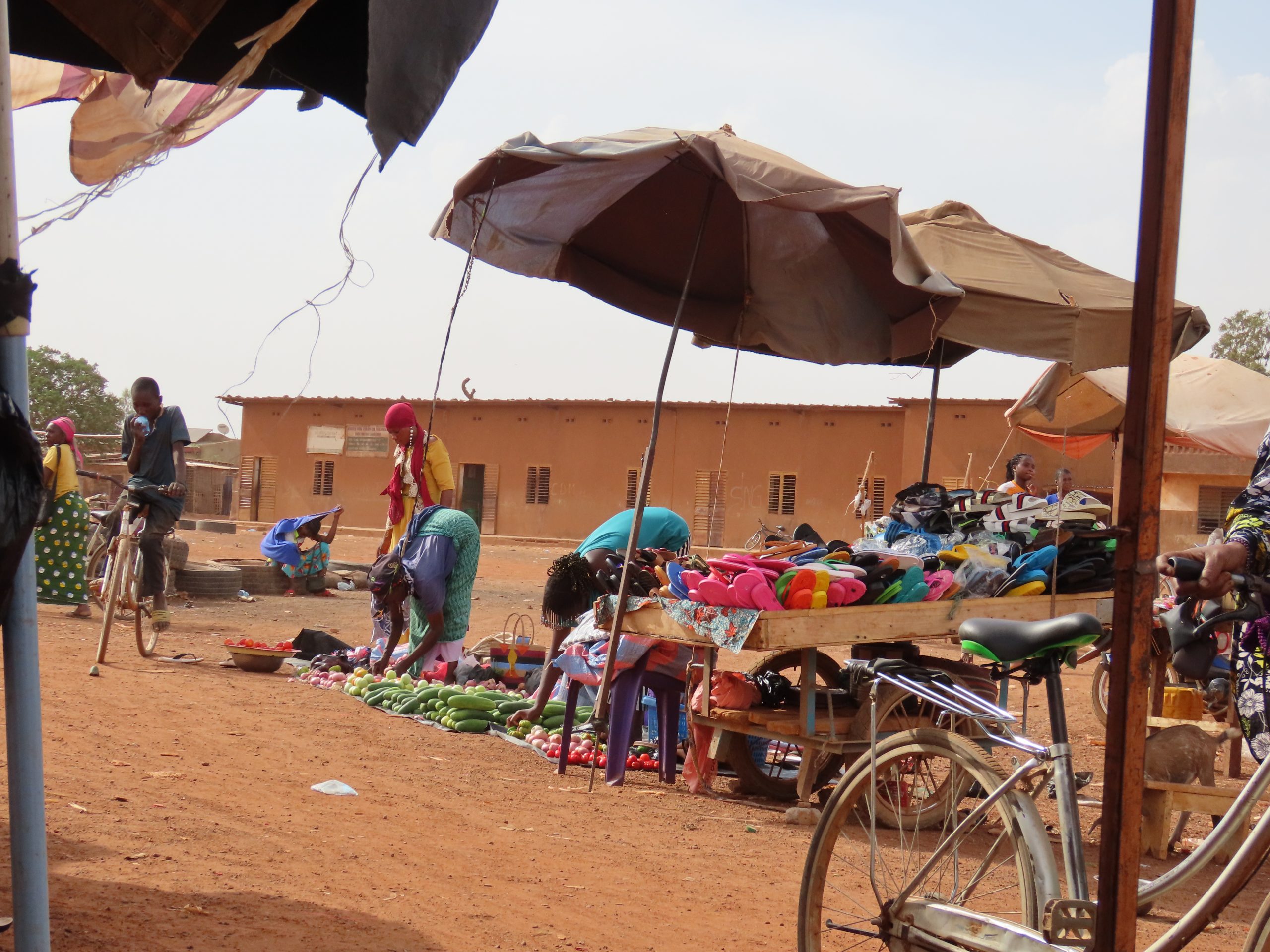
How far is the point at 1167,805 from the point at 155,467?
22.4ft

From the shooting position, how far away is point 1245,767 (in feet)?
24.2

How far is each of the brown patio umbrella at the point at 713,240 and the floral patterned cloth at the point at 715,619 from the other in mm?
1786

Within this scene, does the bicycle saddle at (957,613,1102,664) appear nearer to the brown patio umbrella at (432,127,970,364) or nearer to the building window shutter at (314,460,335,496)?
the brown patio umbrella at (432,127,970,364)

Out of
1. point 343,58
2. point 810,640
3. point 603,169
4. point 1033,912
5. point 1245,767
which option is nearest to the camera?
point 1033,912

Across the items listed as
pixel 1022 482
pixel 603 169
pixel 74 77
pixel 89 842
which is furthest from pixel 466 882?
pixel 1022 482

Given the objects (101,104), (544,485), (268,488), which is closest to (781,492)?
(544,485)

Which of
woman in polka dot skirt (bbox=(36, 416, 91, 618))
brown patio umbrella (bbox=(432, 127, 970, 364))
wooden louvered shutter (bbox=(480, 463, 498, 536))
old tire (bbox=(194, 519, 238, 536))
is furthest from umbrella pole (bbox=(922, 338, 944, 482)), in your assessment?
old tire (bbox=(194, 519, 238, 536))

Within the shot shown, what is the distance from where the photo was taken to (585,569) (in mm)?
6336

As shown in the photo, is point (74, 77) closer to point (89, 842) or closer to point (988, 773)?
point (89, 842)

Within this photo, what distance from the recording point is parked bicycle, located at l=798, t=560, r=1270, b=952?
2248mm

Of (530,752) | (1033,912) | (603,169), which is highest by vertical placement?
(603,169)

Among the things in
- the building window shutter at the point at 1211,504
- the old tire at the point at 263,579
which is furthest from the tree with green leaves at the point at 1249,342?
the old tire at the point at 263,579

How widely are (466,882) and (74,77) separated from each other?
301 centimetres

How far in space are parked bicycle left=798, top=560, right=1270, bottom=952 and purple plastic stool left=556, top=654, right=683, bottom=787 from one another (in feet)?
7.92
